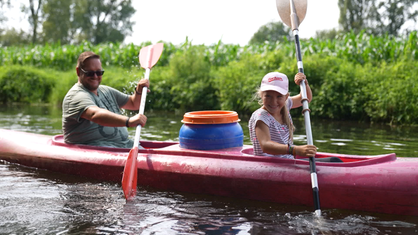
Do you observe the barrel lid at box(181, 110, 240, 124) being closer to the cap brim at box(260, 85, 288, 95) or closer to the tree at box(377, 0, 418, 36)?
the cap brim at box(260, 85, 288, 95)

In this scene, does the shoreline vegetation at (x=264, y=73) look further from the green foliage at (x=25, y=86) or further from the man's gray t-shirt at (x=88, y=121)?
the man's gray t-shirt at (x=88, y=121)

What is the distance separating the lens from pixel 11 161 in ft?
18.5

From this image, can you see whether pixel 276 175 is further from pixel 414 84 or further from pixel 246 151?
pixel 414 84

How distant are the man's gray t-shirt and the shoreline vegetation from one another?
2.52m

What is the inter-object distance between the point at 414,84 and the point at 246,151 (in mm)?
6253

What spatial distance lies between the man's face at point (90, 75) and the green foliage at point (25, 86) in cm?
1180

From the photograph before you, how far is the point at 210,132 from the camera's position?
4.40 m

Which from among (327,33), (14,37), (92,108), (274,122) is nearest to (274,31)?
(327,33)

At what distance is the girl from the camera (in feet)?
11.9

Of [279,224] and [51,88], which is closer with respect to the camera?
[279,224]

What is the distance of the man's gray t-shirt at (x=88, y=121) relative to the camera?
4.63m

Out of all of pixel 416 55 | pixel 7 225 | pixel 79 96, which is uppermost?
pixel 416 55

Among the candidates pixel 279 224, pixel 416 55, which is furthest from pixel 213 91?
pixel 279 224

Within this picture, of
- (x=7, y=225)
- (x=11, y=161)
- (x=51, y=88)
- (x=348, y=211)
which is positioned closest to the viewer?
(x=7, y=225)
